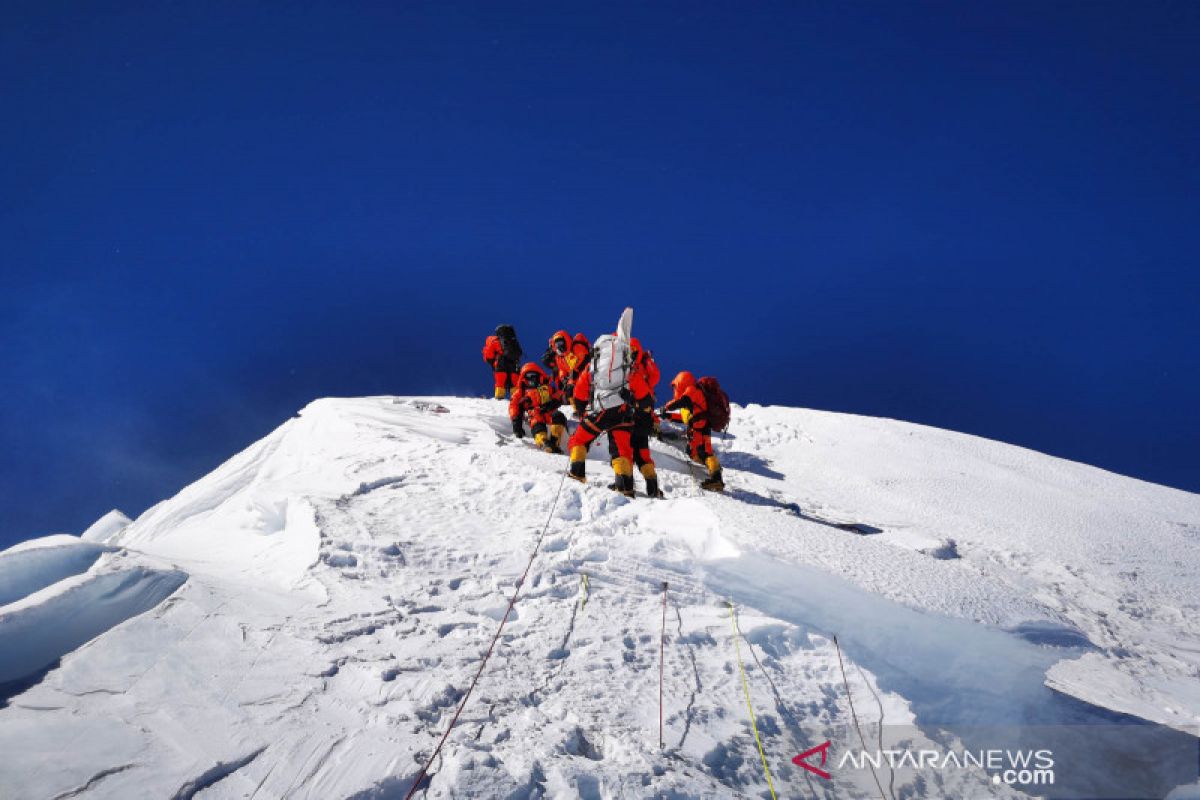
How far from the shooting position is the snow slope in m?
2.26

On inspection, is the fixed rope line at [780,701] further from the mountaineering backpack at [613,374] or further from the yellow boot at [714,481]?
the yellow boot at [714,481]

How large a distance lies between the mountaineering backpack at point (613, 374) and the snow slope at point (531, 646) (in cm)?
166

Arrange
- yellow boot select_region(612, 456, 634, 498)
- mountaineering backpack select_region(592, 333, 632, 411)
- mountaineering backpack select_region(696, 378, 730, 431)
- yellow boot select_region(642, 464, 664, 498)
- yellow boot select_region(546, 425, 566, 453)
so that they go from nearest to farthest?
yellow boot select_region(612, 456, 634, 498) < yellow boot select_region(642, 464, 664, 498) < mountaineering backpack select_region(592, 333, 632, 411) < yellow boot select_region(546, 425, 566, 453) < mountaineering backpack select_region(696, 378, 730, 431)

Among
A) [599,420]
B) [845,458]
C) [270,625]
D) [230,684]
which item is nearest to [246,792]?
[230,684]

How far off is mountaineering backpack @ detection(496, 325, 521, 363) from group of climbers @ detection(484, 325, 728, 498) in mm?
21

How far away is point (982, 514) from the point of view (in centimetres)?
792

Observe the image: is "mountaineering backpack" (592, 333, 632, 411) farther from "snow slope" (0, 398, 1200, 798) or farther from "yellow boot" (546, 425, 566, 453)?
"yellow boot" (546, 425, 566, 453)

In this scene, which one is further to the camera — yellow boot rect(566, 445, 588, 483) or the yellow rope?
yellow boot rect(566, 445, 588, 483)

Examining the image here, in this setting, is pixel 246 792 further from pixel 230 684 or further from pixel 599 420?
pixel 599 420

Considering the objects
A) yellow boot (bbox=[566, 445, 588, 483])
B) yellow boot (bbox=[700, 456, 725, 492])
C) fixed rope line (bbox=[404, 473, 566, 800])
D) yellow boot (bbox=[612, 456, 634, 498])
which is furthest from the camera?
yellow boot (bbox=[700, 456, 725, 492])

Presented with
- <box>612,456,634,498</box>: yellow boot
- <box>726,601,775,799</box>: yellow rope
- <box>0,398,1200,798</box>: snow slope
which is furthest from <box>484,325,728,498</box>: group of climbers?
<box>726,601,775,799</box>: yellow rope

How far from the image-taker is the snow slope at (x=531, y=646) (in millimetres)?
2256

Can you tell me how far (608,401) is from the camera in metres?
7.46

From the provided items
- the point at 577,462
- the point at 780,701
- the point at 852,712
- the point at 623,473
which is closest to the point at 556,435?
the point at 577,462
